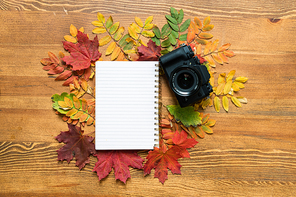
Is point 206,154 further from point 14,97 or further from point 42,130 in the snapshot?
point 14,97

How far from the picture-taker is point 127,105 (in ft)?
2.48

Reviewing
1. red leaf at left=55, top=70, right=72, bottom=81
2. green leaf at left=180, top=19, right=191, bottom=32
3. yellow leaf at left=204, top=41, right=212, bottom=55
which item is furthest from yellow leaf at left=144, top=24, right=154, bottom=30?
red leaf at left=55, top=70, right=72, bottom=81

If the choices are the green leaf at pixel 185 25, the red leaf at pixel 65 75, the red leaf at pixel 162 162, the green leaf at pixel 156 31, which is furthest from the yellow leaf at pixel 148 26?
the red leaf at pixel 162 162

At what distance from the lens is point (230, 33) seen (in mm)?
766

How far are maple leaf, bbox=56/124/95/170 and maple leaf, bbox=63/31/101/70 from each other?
0.25 metres

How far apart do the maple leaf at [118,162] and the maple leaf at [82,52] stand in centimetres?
36

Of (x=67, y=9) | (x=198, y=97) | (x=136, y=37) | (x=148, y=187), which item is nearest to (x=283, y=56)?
(x=198, y=97)

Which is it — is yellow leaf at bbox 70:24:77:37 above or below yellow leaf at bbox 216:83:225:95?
above

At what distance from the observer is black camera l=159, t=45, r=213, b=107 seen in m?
0.68

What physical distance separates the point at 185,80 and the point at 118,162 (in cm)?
41

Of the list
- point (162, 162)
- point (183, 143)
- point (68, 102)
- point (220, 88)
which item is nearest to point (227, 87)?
point (220, 88)

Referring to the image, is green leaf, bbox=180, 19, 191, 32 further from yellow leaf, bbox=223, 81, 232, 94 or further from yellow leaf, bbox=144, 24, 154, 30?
yellow leaf, bbox=223, 81, 232, 94

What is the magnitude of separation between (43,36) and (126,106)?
44 cm

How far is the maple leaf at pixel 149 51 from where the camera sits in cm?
74
